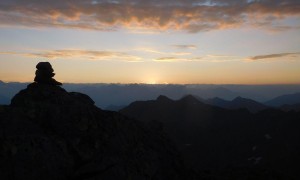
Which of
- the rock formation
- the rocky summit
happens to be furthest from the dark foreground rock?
the rock formation

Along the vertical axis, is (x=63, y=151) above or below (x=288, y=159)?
above

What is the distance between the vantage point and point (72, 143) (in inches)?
1464

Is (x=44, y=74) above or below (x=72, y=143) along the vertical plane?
above

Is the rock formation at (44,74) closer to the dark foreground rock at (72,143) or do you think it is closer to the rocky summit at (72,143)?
the rocky summit at (72,143)

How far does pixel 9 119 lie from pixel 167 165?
67.2ft

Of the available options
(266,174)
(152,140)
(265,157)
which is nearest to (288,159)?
(265,157)

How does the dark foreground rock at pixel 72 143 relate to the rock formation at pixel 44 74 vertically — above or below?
below

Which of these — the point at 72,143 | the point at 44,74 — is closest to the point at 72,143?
the point at 72,143

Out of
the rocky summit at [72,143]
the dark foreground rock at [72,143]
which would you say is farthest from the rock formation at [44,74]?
the dark foreground rock at [72,143]

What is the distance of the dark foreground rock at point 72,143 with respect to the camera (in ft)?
106

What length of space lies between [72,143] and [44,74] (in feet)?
53.5

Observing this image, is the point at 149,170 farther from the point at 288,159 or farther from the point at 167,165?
the point at 288,159

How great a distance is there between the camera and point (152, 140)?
46188 mm

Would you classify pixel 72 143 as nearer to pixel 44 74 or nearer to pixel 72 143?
pixel 72 143
